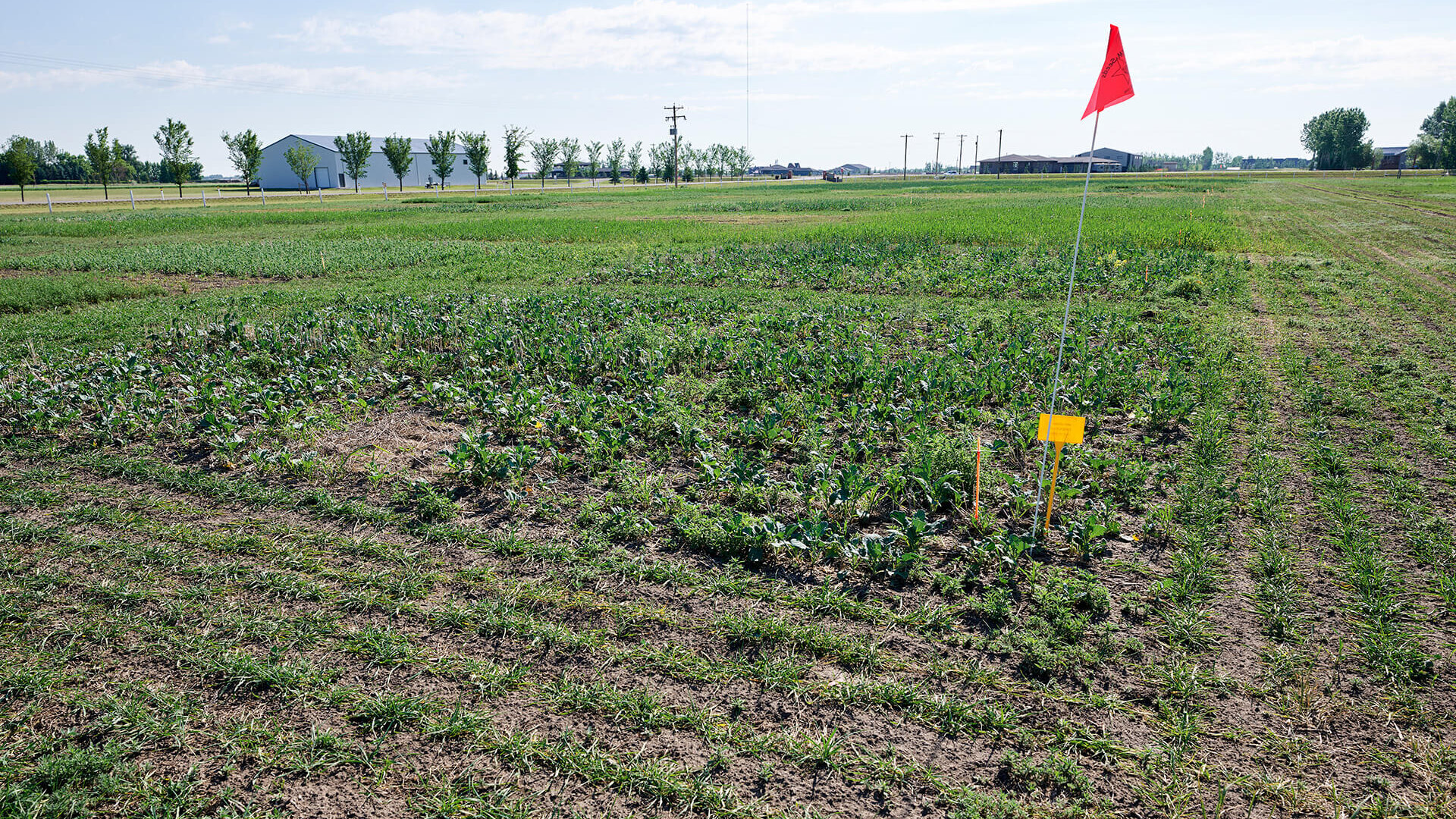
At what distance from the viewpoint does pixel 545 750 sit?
3738mm

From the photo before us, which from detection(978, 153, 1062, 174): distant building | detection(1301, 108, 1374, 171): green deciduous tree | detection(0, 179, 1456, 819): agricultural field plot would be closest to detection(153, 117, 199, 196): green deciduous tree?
detection(0, 179, 1456, 819): agricultural field plot

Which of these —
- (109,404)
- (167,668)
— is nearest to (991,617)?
(167,668)

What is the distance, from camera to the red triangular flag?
5453 mm

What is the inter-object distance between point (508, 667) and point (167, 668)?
1.99 m

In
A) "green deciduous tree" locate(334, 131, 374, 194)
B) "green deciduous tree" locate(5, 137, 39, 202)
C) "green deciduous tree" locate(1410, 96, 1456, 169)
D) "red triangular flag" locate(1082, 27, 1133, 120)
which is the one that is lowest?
"red triangular flag" locate(1082, 27, 1133, 120)

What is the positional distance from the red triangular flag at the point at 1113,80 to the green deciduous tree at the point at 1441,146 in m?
144

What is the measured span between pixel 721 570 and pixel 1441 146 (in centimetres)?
15605

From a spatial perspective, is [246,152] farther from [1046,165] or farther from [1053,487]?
[1046,165]

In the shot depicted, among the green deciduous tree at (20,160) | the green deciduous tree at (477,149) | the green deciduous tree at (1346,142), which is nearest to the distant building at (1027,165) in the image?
the green deciduous tree at (1346,142)

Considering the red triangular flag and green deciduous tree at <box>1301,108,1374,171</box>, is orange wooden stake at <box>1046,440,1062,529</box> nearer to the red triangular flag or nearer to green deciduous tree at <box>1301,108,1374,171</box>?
the red triangular flag

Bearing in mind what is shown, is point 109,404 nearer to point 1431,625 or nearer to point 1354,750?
point 1354,750

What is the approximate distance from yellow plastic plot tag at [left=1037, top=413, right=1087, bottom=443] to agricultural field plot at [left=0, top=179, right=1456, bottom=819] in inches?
32.7

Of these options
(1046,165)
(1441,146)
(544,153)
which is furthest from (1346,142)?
(544,153)

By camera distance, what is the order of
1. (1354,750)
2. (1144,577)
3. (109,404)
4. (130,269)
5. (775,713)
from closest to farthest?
(1354,750) → (775,713) → (1144,577) → (109,404) → (130,269)
